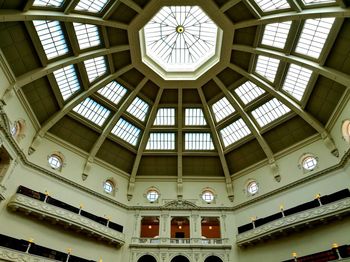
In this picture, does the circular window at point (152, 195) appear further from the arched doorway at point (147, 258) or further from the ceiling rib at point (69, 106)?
the ceiling rib at point (69, 106)

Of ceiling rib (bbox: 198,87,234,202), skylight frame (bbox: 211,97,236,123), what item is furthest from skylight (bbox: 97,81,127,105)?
skylight frame (bbox: 211,97,236,123)

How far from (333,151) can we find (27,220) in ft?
89.5

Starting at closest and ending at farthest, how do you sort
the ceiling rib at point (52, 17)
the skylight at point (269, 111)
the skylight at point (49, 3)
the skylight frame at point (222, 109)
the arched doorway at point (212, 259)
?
1. the ceiling rib at point (52, 17)
2. the skylight at point (49, 3)
3. the arched doorway at point (212, 259)
4. the skylight at point (269, 111)
5. the skylight frame at point (222, 109)

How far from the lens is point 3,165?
22.2m

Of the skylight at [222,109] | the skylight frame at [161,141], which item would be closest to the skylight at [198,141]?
the skylight frame at [161,141]

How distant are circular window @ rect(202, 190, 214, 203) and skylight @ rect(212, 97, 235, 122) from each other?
8.40 metres

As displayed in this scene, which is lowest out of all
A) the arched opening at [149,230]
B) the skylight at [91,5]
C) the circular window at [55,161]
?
the arched opening at [149,230]

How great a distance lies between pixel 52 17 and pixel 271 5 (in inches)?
670

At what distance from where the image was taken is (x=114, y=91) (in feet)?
96.8

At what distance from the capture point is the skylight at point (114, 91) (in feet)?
94.8

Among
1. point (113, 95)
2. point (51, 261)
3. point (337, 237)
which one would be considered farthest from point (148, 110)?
point (337, 237)

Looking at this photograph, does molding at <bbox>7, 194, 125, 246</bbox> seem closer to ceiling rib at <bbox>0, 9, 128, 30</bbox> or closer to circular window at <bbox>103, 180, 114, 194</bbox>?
circular window at <bbox>103, 180, 114, 194</bbox>

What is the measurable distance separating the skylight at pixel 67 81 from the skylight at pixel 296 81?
67.3 feet

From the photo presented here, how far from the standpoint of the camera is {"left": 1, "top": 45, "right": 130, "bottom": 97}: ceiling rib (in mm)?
22156
